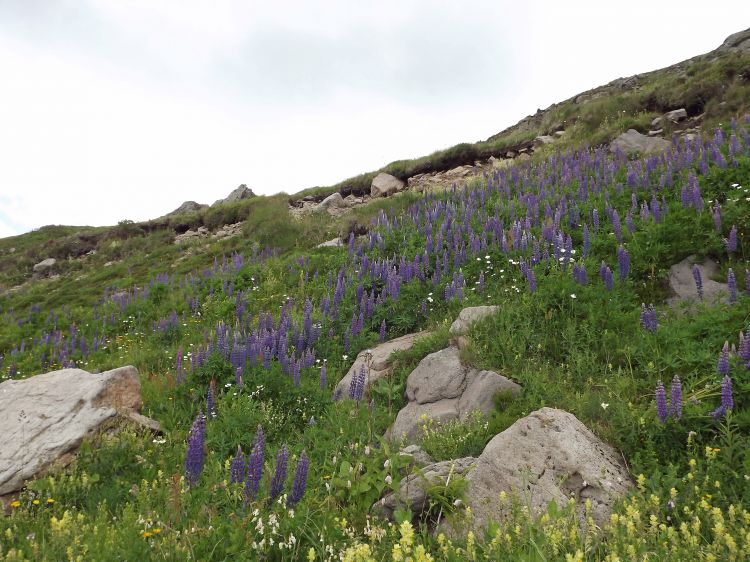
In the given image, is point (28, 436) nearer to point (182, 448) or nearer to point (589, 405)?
point (182, 448)

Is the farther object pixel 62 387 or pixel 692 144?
pixel 692 144

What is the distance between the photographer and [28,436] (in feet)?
17.2

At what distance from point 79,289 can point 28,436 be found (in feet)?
43.3

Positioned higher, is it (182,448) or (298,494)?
(298,494)

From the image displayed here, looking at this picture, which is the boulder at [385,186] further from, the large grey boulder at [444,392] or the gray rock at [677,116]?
the large grey boulder at [444,392]

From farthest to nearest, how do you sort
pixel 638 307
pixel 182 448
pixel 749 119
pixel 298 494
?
pixel 749 119 → pixel 638 307 → pixel 182 448 → pixel 298 494

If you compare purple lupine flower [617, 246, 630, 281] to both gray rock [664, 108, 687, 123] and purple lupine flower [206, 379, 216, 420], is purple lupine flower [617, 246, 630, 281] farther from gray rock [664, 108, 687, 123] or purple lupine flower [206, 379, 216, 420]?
gray rock [664, 108, 687, 123]

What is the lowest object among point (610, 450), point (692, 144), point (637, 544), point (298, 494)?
point (610, 450)

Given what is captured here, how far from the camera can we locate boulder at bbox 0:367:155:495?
4.89 metres

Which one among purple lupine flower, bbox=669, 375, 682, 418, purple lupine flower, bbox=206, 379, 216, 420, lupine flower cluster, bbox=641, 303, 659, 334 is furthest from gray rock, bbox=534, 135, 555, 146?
purple lupine flower, bbox=206, 379, 216, 420

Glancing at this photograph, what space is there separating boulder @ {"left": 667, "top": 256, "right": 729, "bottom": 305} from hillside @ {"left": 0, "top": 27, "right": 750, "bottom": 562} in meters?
0.04

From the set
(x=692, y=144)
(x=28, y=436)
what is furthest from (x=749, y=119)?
(x=28, y=436)

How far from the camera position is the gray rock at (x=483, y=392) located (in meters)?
4.88

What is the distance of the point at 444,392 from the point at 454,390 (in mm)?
122
